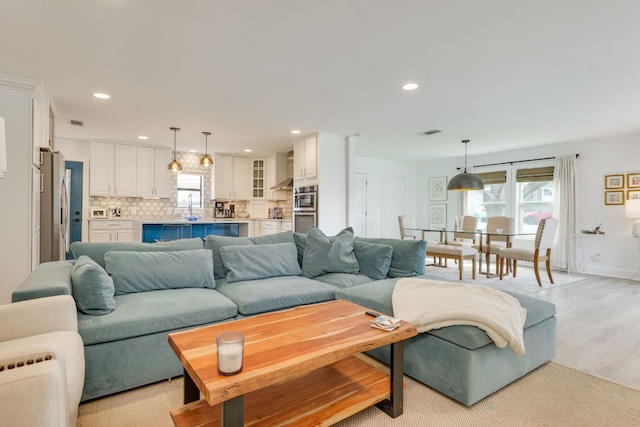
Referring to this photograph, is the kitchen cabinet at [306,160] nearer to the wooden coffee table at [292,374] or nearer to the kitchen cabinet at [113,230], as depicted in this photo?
the kitchen cabinet at [113,230]

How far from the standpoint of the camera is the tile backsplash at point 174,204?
6.69 meters

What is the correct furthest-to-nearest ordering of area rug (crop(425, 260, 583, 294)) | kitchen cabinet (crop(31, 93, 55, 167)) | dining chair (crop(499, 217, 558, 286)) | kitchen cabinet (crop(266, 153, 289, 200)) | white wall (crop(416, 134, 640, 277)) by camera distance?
kitchen cabinet (crop(266, 153, 289, 200)) < white wall (crop(416, 134, 640, 277)) < dining chair (crop(499, 217, 558, 286)) < area rug (crop(425, 260, 583, 294)) < kitchen cabinet (crop(31, 93, 55, 167))

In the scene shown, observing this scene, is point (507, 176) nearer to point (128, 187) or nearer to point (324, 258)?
point (324, 258)

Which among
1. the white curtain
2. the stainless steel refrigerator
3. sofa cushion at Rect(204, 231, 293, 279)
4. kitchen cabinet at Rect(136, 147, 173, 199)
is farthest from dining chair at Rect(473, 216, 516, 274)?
kitchen cabinet at Rect(136, 147, 173, 199)

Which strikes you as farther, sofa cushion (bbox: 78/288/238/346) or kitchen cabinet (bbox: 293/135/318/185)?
kitchen cabinet (bbox: 293/135/318/185)

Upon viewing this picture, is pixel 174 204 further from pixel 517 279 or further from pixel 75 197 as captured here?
pixel 517 279

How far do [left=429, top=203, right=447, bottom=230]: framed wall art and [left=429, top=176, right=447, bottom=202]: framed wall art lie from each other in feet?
0.57

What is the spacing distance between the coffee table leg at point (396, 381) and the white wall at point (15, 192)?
381cm

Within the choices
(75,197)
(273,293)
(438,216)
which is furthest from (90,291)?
(438,216)

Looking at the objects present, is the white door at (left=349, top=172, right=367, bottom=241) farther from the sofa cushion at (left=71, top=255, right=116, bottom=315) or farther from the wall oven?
the sofa cushion at (left=71, top=255, right=116, bottom=315)

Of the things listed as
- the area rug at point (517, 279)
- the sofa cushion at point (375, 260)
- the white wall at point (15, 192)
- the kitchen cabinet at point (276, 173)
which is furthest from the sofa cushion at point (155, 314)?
the kitchen cabinet at point (276, 173)

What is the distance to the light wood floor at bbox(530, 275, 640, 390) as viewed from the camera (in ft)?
7.73

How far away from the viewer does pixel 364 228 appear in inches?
313

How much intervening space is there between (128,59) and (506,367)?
3728 mm
